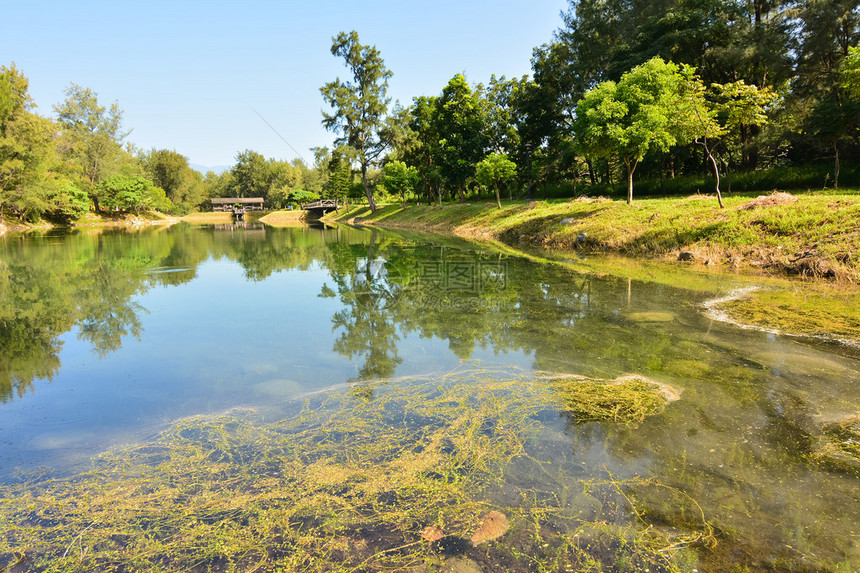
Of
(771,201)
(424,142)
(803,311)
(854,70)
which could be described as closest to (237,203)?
(424,142)

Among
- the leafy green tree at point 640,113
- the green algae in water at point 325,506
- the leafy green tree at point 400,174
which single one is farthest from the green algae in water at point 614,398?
the leafy green tree at point 400,174

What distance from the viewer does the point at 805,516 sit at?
3.23m

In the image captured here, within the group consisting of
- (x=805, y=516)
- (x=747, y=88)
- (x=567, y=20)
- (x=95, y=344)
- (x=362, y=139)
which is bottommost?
(x=805, y=516)

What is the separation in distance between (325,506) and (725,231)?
17.1m

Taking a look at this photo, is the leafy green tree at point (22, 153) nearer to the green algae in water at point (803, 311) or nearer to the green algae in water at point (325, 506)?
the green algae in water at point (325, 506)

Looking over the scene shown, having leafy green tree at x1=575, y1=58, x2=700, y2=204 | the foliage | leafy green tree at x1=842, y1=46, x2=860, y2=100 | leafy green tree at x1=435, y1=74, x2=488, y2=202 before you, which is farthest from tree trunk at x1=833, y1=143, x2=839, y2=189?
the foliage

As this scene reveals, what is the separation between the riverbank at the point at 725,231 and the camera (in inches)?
484

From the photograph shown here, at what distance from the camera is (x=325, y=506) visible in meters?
3.45

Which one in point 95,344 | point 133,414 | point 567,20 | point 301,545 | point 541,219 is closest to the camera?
point 301,545

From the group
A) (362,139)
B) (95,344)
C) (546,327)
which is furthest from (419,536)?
(362,139)

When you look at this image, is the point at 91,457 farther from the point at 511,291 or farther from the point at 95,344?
the point at 511,291

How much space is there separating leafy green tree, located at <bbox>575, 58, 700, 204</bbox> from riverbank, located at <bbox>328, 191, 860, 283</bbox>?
3078 millimetres

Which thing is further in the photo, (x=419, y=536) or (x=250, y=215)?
(x=250, y=215)

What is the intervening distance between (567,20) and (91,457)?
4558 cm
